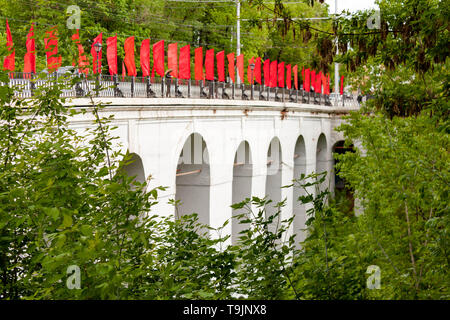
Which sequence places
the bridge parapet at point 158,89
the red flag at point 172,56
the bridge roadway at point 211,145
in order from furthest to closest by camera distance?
the red flag at point 172,56
the bridge roadway at point 211,145
the bridge parapet at point 158,89

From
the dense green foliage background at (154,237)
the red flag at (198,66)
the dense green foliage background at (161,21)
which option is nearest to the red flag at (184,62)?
the red flag at (198,66)

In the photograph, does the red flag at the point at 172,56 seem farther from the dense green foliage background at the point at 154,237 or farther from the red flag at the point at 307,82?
the red flag at the point at 307,82

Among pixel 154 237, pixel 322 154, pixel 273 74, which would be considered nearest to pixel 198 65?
pixel 273 74

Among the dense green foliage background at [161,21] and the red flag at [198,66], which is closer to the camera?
the red flag at [198,66]

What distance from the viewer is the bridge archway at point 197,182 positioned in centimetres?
2848

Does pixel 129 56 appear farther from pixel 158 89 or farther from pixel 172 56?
pixel 172 56

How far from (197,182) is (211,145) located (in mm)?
1677

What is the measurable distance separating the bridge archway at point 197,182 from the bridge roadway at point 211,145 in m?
0.04

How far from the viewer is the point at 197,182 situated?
28719 mm

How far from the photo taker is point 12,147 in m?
7.20

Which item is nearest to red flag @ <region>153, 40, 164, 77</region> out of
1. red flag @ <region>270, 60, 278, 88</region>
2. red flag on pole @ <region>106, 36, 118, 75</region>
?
red flag on pole @ <region>106, 36, 118, 75</region>
